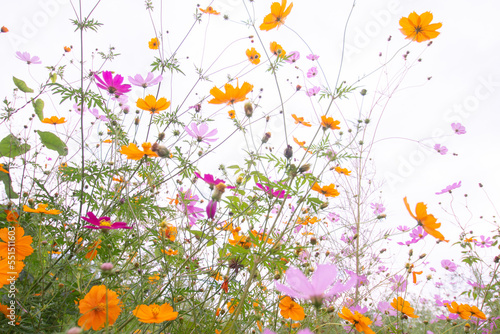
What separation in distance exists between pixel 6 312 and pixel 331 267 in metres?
1.01

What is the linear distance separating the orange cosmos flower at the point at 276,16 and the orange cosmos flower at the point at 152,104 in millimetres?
654

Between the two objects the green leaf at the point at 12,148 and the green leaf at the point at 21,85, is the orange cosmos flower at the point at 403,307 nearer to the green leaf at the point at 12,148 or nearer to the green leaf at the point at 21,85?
the green leaf at the point at 12,148

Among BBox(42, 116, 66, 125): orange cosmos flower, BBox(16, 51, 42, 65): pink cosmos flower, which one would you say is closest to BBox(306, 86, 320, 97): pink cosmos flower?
BBox(42, 116, 66, 125): orange cosmos flower

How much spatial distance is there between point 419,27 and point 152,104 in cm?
142

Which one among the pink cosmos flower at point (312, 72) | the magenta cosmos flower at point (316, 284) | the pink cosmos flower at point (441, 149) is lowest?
the magenta cosmos flower at point (316, 284)

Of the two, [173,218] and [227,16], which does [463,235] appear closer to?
[173,218]

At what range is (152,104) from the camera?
122cm

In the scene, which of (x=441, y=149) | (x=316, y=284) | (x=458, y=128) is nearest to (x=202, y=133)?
(x=316, y=284)

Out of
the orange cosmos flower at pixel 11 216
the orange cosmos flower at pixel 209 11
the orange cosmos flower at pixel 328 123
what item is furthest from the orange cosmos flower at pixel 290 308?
the orange cosmos flower at pixel 209 11

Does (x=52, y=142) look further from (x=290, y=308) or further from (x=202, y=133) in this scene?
(x=290, y=308)

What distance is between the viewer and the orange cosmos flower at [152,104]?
1.20 meters

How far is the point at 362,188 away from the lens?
259cm

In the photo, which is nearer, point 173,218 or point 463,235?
point 173,218

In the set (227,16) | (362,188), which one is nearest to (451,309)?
(362,188)
